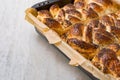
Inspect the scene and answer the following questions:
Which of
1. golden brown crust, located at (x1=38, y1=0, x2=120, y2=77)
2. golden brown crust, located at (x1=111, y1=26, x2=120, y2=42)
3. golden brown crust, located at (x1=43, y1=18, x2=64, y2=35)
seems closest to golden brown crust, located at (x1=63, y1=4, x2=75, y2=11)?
golden brown crust, located at (x1=38, y1=0, x2=120, y2=77)

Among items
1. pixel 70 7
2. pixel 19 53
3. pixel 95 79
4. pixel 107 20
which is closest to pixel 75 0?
pixel 70 7

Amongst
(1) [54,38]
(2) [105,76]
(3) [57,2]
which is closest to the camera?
(2) [105,76]

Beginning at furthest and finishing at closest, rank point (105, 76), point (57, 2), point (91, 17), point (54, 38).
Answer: point (57, 2)
point (91, 17)
point (54, 38)
point (105, 76)

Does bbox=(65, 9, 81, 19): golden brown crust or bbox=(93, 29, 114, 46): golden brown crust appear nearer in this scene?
bbox=(93, 29, 114, 46): golden brown crust

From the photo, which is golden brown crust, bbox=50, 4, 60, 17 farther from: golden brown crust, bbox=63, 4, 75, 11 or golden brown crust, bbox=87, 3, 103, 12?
golden brown crust, bbox=87, 3, 103, 12

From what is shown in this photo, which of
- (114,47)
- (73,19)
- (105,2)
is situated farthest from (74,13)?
(114,47)

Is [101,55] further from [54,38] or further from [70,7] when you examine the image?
[70,7]

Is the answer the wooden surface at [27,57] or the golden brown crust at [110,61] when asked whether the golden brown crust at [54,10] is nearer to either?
the wooden surface at [27,57]

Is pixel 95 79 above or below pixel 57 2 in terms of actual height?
below
